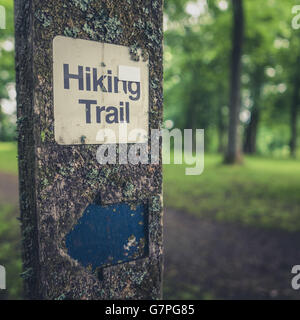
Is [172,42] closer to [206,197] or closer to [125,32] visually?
[206,197]

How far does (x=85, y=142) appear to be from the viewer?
4.43 ft

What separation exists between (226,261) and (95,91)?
387 cm

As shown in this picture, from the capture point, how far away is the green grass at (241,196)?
6.35 metres

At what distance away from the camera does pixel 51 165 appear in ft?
4.22

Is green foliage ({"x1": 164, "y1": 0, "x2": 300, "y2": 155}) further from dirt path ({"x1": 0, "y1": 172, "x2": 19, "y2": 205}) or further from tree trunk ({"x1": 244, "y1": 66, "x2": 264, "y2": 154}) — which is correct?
dirt path ({"x1": 0, "y1": 172, "x2": 19, "y2": 205})

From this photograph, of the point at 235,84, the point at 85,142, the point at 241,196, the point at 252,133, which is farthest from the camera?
the point at 252,133

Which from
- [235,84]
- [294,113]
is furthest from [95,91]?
[294,113]

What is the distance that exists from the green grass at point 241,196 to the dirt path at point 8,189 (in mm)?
4087

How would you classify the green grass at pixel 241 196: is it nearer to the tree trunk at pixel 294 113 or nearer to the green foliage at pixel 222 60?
the green foliage at pixel 222 60

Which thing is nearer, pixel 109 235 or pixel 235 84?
pixel 109 235

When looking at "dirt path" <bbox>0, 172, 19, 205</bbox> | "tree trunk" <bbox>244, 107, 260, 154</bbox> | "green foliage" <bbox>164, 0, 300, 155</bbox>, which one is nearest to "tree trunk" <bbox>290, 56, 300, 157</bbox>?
"green foliage" <bbox>164, 0, 300, 155</bbox>

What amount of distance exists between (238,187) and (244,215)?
2569 mm

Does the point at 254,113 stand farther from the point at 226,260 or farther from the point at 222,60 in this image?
the point at 226,260

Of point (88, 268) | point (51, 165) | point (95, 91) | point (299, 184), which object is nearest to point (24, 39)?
point (95, 91)
